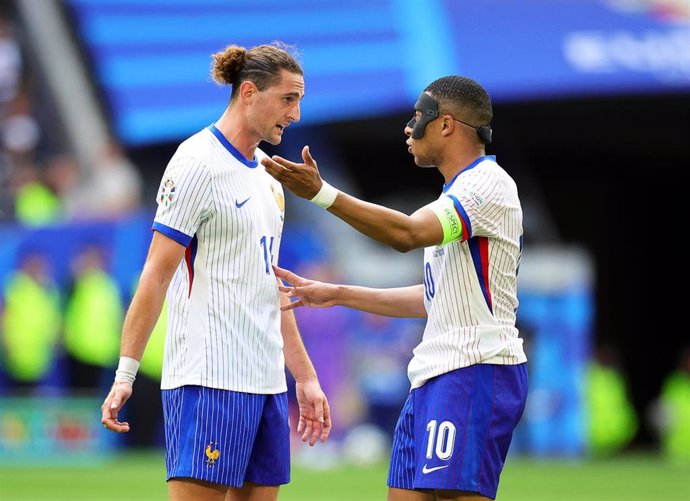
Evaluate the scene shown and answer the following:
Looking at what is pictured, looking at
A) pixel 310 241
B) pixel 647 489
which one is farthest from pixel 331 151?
pixel 647 489

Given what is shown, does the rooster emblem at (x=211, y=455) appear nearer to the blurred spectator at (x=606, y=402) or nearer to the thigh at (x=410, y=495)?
the thigh at (x=410, y=495)

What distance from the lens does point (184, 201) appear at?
5.72 m

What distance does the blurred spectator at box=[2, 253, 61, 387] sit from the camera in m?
17.0

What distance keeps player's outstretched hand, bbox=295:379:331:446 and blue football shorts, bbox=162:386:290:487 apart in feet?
1.34

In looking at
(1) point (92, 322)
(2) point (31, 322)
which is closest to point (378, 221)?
(1) point (92, 322)

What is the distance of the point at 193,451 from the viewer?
226 inches

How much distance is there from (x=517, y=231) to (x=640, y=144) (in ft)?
60.7

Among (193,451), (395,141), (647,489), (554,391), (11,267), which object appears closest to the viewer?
(193,451)

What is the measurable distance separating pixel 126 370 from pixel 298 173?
1.14m

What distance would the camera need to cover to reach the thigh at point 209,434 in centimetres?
574

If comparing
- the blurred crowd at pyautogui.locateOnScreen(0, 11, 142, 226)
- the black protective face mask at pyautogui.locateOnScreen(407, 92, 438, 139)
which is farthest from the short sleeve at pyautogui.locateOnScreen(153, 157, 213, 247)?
the blurred crowd at pyautogui.locateOnScreen(0, 11, 142, 226)

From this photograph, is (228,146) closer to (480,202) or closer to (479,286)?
(480,202)

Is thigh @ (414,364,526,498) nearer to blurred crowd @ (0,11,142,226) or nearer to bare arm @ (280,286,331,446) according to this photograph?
bare arm @ (280,286,331,446)

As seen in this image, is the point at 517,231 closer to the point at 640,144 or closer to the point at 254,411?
the point at 254,411
